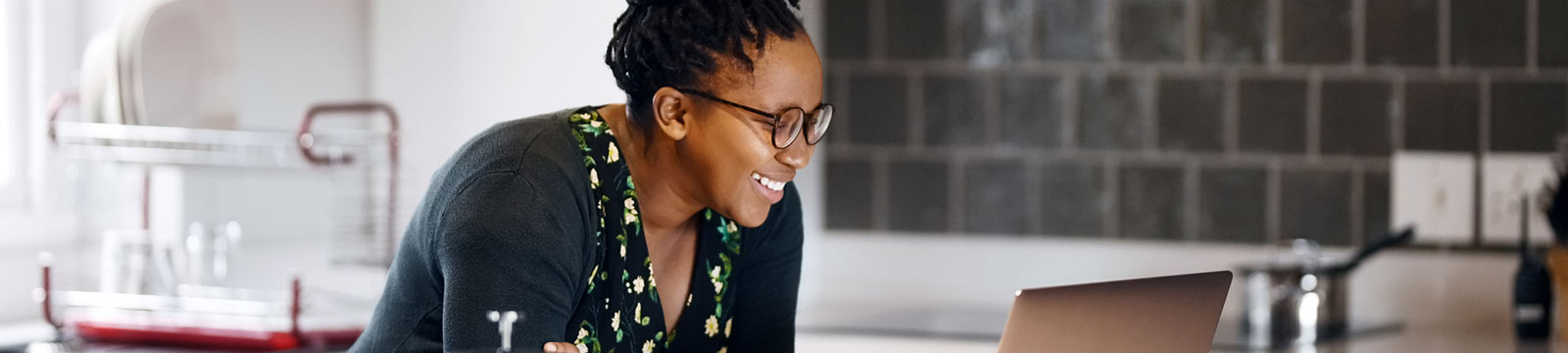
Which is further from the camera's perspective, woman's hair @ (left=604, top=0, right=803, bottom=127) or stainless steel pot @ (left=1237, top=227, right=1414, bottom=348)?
stainless steel pot @ (left=1237, top=227, right=1414, bottom=348)

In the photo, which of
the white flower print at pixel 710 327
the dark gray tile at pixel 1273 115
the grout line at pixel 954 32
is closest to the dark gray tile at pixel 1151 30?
the dark gray tile at pixel 1273 115

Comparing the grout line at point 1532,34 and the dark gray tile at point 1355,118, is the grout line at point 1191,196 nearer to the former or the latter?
the dark gray tile at point 1355,118

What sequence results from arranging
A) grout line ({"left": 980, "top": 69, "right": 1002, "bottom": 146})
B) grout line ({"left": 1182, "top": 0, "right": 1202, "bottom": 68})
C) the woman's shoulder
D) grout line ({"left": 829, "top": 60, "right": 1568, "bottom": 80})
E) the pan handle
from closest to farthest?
the woman's shoulder, the pan handle, grout line ({"left": 829, "top": 60, "right": 1568, "bottom": 80}), grout line ({"left": 1182, "top": 0, "right": 1202, "bottom": 68}), grout line ({"left": 980, "top": 69, "right": 1002, "bottom": 146})

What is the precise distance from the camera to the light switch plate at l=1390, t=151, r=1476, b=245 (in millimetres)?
2416

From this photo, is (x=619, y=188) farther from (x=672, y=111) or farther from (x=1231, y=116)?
Result: (x=1231, y=116)

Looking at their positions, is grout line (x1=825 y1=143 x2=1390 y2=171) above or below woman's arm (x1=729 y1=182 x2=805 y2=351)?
above

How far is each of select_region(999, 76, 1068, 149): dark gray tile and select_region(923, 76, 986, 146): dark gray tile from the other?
0.14 feet

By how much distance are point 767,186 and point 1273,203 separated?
1.51 meters

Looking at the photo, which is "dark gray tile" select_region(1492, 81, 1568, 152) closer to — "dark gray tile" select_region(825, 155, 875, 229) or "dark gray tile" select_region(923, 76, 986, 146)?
"dark gray tile" select_region(923, 76, 986, 146)

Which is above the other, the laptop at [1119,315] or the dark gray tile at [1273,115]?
the dark gray tile at [1273,115]

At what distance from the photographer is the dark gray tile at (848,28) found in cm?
263

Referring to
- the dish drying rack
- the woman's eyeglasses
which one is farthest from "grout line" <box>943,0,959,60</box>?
the woman's eyeglasses

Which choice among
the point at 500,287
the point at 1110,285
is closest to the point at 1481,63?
the point at 1110,285

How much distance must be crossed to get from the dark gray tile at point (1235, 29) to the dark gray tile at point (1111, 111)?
0.13 metres
